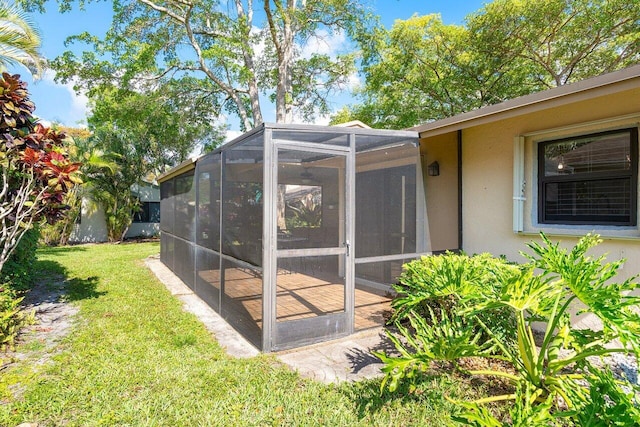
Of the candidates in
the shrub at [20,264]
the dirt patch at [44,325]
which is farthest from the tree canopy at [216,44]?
the dirt patch at [44,325]

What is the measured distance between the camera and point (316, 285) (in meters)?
4.31

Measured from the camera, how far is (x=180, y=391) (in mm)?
3068

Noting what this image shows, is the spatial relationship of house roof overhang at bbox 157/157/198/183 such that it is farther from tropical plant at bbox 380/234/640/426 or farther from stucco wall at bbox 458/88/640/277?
tropical plant at bbox 380/234/640/426

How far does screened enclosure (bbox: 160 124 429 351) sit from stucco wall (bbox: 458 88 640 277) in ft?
2.59

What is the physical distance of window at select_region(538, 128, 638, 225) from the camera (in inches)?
147

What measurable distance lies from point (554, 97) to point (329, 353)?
3.45 meters

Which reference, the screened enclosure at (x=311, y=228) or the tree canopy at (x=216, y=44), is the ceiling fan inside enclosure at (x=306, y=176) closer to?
the screened enclosure at (x=311, y=228)

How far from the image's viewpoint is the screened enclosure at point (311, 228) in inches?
158

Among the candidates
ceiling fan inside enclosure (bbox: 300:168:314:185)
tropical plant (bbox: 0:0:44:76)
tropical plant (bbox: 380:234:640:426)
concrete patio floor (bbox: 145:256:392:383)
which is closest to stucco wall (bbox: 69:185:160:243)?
tropical plant (bbox: 0:0:44:76)

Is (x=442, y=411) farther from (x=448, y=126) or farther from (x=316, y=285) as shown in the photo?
(x=448, y=126)

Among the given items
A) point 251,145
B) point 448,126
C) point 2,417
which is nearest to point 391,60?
point 448,126

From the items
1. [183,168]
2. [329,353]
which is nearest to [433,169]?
[329,353]

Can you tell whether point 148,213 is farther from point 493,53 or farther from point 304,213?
point 493,53

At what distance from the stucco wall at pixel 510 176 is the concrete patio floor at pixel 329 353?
206cm
